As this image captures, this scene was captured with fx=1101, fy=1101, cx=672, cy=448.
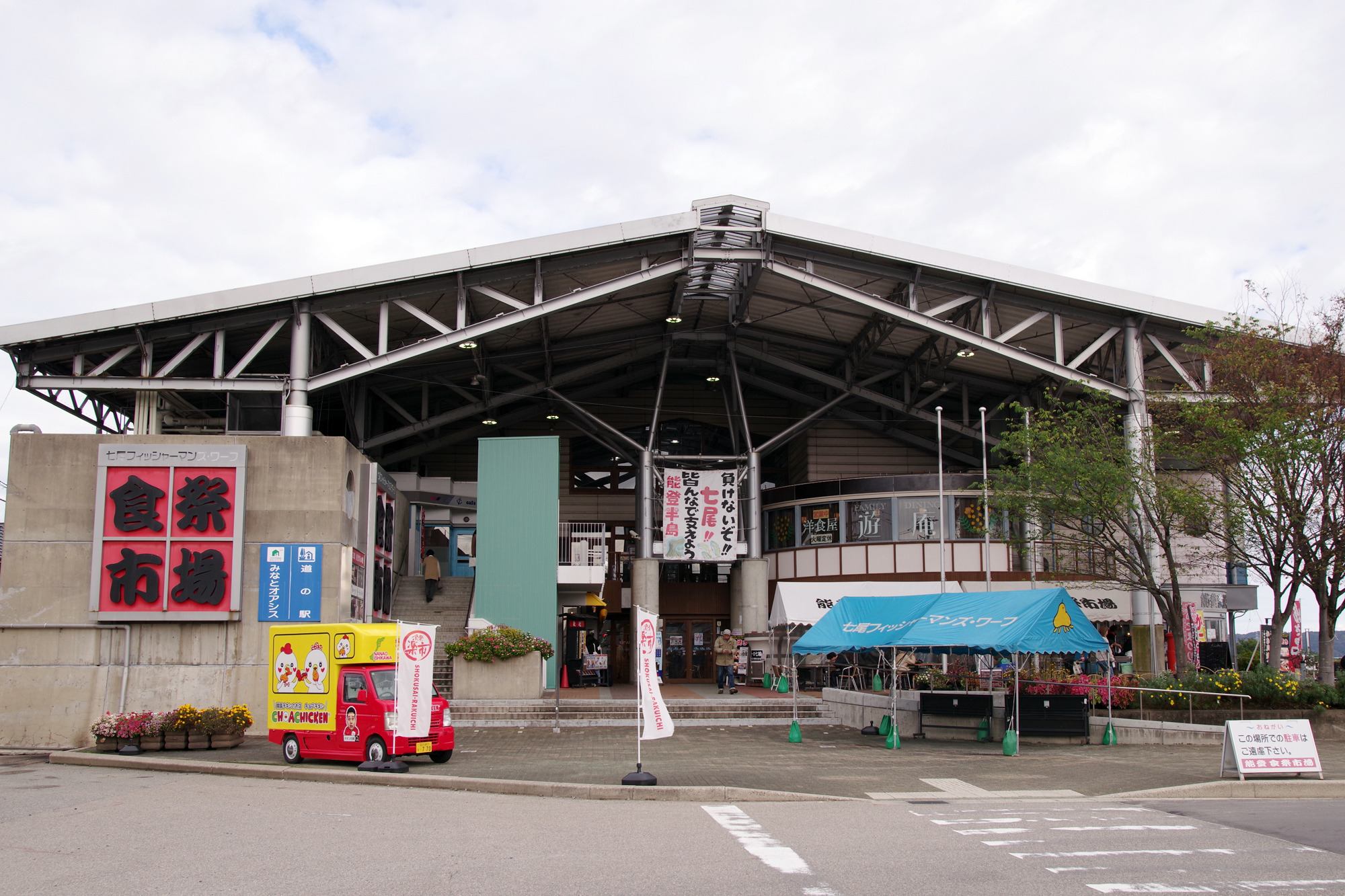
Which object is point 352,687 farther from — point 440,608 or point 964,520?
point 964,520

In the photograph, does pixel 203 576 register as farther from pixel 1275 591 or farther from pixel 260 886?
pixel 1275 591

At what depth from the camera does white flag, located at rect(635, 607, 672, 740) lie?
13711 mm

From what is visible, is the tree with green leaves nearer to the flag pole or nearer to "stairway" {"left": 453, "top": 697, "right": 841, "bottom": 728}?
the flag pole

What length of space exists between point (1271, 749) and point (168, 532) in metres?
19.6

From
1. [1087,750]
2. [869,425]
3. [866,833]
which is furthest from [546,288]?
[866,833]

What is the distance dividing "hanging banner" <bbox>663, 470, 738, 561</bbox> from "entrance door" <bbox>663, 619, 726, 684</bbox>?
13.1 ft

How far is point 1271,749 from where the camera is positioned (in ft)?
44.9

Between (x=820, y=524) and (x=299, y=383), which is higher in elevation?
(x=299, y=383)

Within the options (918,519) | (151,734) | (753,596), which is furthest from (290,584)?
(918,519)

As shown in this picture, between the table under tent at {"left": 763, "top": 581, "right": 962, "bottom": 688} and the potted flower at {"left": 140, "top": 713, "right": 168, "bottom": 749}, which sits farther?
the table under tent at {"left": 763, "top": 581, "right": 962, "bottom": 688}

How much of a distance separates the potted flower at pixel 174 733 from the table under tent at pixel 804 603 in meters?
12.8

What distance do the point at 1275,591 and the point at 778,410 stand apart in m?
20.6

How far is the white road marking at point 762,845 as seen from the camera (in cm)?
749

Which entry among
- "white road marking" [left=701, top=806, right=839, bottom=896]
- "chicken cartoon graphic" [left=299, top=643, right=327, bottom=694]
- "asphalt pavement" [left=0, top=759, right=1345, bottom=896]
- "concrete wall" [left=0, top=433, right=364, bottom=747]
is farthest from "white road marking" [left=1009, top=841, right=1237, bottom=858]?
"concrete wall" [left=0, top=433, right=364, bottom=747]
